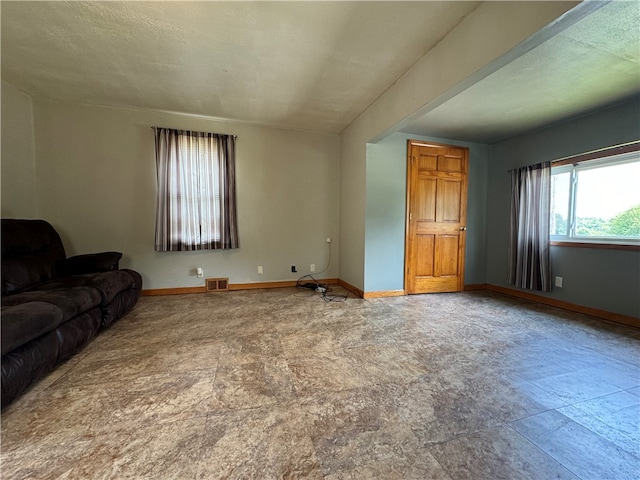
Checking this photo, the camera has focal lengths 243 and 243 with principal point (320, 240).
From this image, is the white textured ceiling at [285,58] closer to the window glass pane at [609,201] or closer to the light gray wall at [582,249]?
the light gray wall at [582,249]

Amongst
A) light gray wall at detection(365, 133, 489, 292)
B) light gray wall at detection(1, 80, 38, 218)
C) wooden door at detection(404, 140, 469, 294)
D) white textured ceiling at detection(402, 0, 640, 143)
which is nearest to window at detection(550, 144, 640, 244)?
white textured ceiling at detection(402, 0, 640, 143)

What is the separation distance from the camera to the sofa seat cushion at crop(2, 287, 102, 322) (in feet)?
5.34

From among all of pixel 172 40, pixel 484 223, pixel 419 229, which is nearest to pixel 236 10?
pixel 172 40

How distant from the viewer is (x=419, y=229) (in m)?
3.58

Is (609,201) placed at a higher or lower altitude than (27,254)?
higher

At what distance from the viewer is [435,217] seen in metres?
3.66

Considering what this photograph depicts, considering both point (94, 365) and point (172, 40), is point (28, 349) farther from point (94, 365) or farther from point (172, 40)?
point (172, 40)

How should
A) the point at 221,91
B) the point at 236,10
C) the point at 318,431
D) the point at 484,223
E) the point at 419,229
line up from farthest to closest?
the point at 484,223
the point at 419,229
the point at 221,91
the point at 236,10
the point at 318,431

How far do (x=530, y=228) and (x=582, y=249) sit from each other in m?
0.57

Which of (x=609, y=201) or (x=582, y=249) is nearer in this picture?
(x=609, y=201)

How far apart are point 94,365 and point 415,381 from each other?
2196 mm

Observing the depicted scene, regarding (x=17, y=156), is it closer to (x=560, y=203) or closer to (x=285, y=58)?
(x=285, y=58)

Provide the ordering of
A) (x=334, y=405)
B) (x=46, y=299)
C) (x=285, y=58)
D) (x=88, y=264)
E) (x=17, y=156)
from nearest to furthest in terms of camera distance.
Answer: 1. (x=334, y=405)
2. (x=46, y=299)
3. (x=285, y=58)
4. (x=88, y=264)
5. (x=17, y=156)

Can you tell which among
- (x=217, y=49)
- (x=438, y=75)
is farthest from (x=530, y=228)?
(x=217, y=49)
